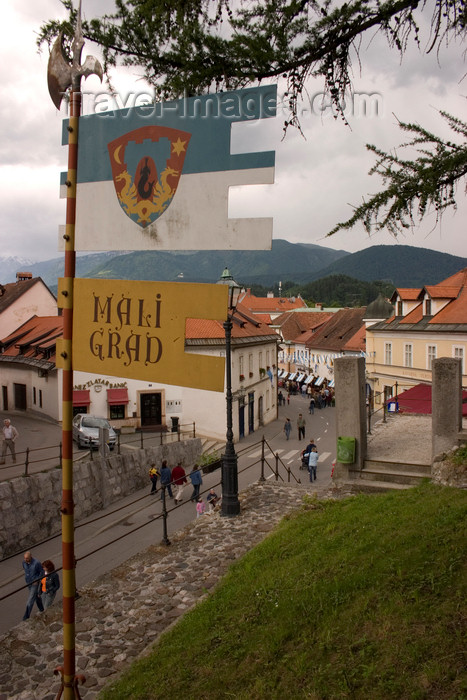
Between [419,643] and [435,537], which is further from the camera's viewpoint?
[435,537]

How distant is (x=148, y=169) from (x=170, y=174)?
Answer: 0.17 m

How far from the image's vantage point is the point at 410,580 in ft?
18.3

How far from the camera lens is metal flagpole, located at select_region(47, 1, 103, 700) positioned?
343cm

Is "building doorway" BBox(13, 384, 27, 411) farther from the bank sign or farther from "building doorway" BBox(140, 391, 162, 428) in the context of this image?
the bank sign

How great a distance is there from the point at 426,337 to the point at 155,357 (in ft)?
116

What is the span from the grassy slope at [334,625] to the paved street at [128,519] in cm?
150

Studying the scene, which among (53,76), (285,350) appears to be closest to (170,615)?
(53,76)

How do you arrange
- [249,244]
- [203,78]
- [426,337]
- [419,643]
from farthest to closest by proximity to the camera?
1. [426,337]
2. [203,78]
3. [419,643]
4. [249,244]

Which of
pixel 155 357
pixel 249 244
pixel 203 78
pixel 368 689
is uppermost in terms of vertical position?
pixel 203 78

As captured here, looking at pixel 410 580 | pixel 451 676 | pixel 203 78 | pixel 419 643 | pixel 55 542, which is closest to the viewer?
pixel 451 676

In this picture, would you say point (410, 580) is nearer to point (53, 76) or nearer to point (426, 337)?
point (53, 76)

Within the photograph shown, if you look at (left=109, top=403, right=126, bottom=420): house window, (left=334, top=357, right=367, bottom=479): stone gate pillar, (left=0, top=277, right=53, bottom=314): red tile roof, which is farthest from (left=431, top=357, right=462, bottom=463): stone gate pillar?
(left=0, top=277, right=53, bottom=314): red tile roof

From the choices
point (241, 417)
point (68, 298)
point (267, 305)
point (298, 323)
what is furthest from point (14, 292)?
point (267, 305)

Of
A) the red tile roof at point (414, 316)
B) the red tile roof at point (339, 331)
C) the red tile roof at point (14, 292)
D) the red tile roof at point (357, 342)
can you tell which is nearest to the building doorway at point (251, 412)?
the red tile roof at point (414, 316)
